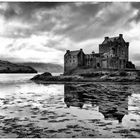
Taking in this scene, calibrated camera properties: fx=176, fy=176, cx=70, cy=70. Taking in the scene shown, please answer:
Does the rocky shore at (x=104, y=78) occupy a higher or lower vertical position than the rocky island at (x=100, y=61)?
lower

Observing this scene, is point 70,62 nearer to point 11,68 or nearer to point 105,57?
point 105,57

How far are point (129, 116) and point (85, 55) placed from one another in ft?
148

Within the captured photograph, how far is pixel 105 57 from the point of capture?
157ft

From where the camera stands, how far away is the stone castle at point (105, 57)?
45.2 m


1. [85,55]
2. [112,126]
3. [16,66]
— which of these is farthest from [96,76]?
[16,66]

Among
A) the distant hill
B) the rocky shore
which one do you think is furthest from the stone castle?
the distant hill

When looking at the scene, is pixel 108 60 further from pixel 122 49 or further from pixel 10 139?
pixel 10 139

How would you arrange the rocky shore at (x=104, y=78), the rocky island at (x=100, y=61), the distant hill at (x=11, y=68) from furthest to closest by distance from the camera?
the distant hill at (x=11, y=68) → the rocky island at (x=100, y=61) → the rocky shore at (x=104, y=78)

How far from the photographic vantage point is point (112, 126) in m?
6.82

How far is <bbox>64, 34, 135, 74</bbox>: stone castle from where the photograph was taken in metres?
45.2

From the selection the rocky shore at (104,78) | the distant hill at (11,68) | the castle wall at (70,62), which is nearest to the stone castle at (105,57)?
the castle wall at (70,62)

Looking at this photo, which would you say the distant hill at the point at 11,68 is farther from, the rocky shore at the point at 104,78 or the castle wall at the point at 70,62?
the rocky shore at the point at 104,78

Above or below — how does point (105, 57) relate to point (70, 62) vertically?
above

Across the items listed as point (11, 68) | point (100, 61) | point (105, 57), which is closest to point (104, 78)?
point (100, 61)
